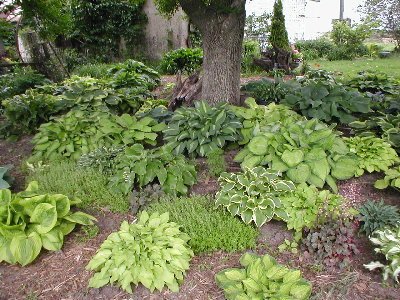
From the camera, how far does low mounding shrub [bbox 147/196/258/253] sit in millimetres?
3113

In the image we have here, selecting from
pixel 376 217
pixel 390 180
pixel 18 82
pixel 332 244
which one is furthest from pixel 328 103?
pixel 18 82

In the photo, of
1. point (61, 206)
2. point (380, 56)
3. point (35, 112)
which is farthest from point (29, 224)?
point (380, 56)

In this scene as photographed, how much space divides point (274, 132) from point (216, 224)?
1312 mm

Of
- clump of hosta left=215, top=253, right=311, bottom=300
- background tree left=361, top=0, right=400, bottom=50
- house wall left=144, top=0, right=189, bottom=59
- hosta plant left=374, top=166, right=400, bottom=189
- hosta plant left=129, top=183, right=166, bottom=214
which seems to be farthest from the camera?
background tree left=361, top=0, right=400, bottom=50

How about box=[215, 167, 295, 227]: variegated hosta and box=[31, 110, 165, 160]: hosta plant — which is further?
box=[31, 110, 165, 160]: hosta plant

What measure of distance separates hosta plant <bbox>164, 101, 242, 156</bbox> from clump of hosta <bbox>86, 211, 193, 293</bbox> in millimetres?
1612

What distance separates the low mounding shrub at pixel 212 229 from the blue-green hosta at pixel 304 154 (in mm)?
659

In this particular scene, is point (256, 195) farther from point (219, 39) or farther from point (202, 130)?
point (219, 39)

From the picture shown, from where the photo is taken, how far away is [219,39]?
17.1 ft

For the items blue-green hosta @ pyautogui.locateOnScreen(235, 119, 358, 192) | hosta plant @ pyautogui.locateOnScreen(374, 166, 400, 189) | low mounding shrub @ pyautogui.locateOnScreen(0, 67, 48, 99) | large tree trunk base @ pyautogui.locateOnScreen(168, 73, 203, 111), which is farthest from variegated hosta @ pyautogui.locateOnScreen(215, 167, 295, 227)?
low mounding shrub @ pyautogui.locateOnScreen(0, 67, 48, 99)

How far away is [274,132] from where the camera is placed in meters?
3.91

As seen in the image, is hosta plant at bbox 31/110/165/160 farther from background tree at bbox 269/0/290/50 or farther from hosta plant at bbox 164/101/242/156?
background tree at bbox 269/0/290/50

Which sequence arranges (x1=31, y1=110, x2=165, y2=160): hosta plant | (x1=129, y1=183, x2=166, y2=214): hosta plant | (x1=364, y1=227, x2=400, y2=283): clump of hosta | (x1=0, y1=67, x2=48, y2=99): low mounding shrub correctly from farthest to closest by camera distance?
(x1=0, y1=67, x2=48, y2=99): low mounding shrub, (x1=31, y1=110, x2=165, y2=160): hosta plant, (x1=129, y1=183, x2=166, y2=214): hosta plant, (x1=364, y1=227, x2=400, y2=283): clump of hosta

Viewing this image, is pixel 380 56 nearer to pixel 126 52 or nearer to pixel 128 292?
pixel 126 52
